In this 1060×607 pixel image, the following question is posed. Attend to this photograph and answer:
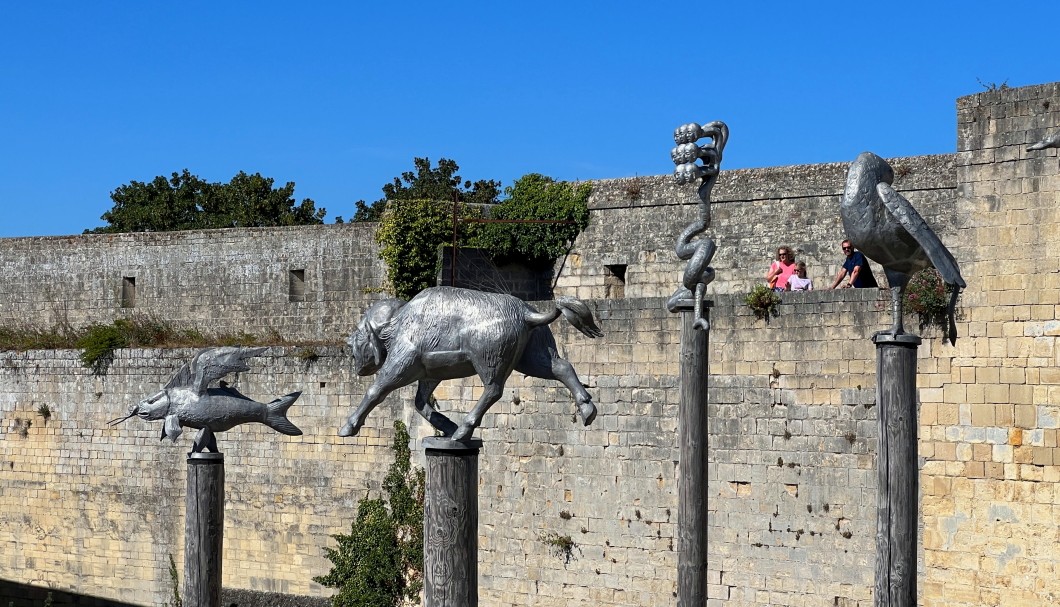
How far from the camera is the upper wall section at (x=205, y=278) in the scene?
20578 mm

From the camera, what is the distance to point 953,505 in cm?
1377

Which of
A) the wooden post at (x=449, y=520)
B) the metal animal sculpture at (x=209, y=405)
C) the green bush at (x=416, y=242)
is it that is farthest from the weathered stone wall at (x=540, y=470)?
the wooden post at (x=449, y=520)

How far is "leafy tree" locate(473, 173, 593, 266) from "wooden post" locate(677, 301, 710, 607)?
8945 millimetres

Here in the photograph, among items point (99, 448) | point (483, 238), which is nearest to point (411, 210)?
point (483, 238)

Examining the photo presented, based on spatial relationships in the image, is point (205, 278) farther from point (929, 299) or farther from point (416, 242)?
point (929, 299)

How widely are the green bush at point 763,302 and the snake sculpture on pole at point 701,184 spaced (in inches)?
192

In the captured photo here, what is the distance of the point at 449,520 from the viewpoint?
31.1ft

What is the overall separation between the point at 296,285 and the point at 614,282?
15.8 ft

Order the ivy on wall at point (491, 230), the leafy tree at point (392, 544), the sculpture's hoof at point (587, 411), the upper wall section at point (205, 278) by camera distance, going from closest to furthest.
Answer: the sculpture's hoof at point (587, 411) < the leafy tree at point (392, 544) < the ivy on wall at point (491, 230) < the upper wall section at point (205, 278)

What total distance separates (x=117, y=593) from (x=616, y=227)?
803cm

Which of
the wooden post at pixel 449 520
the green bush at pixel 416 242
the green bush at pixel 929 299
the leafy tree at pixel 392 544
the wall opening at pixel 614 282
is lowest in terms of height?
the leafy tree at pixel 392 544

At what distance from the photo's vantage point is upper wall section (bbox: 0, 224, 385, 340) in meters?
20.6

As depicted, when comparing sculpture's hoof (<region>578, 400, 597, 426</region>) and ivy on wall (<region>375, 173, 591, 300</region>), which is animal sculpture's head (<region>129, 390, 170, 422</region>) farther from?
ivy on wall (<region>375, 173, 591, 300</region>)

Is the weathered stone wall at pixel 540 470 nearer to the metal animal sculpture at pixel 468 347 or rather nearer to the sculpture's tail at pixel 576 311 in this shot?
the sculpture's tail at pixel 576 311
